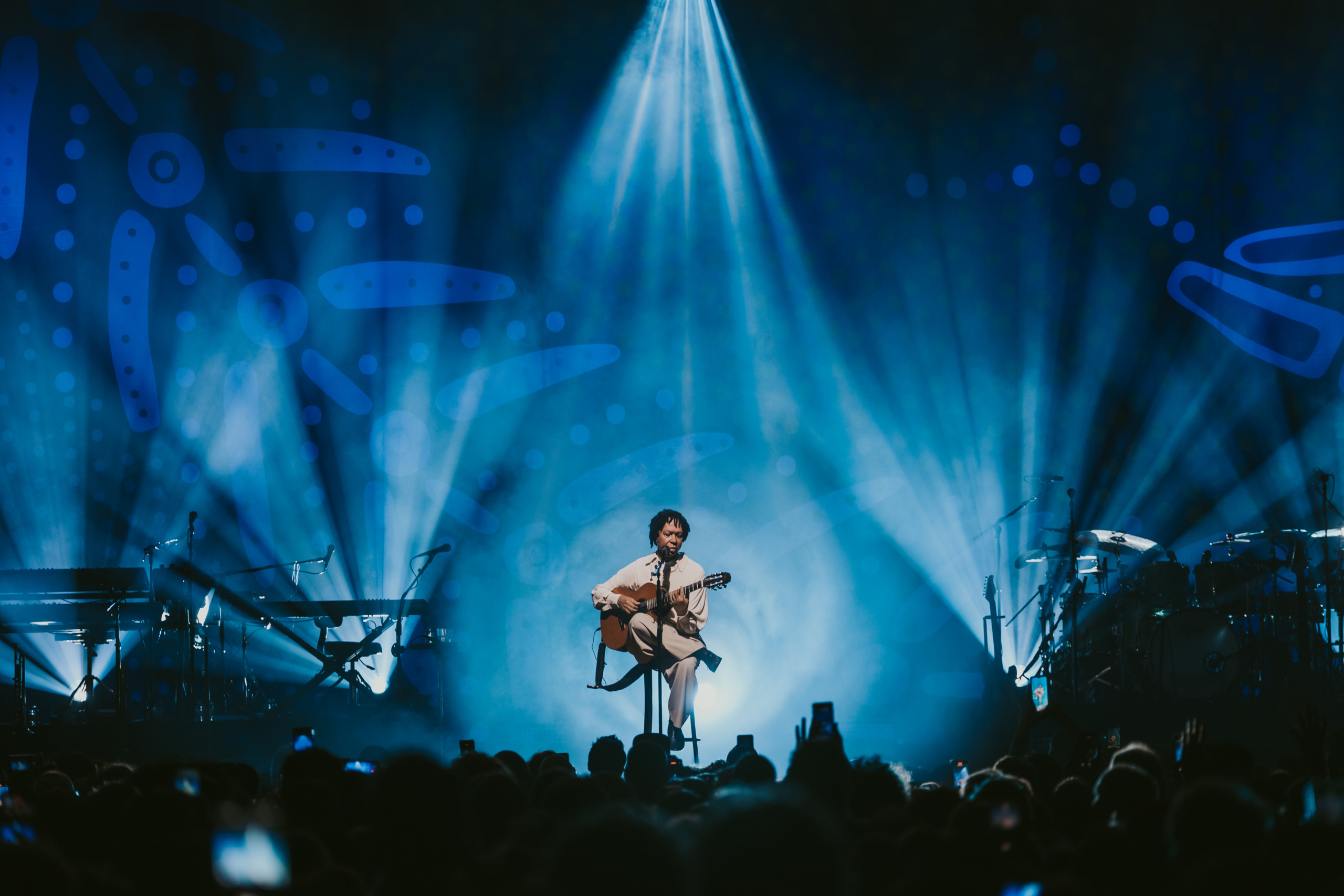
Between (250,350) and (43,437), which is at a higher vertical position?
(250,350)

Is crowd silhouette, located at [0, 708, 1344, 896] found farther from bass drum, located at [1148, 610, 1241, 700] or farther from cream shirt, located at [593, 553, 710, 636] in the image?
bass drum, located at [1148, 610, 1241, 700]

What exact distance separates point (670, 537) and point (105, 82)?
6.43 m

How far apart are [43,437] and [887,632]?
23.4 feet

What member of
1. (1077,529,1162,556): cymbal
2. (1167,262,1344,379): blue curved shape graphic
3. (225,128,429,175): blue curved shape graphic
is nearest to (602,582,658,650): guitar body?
(1077,529,1162,556): cymbal

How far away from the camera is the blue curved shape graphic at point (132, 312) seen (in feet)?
30.2

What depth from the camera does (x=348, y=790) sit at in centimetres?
241

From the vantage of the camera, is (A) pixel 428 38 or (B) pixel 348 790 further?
(A) pixel 428 38

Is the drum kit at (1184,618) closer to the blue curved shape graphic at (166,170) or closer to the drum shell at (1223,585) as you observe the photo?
the drum shell at (1223,585)

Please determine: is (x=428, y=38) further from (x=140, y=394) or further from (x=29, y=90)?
(x=140, y=394)

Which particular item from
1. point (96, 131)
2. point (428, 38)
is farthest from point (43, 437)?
point (428, 38)

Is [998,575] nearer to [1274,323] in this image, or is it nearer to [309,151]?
[1274,323]

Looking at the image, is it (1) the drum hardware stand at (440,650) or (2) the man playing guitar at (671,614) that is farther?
(1) the drum hardware stand at (440,650)

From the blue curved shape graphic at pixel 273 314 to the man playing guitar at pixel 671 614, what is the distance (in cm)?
424

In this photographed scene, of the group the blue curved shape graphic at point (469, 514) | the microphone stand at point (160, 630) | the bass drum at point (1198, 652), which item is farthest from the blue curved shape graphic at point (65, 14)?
the bass drum at point (1198, 652)
